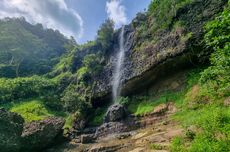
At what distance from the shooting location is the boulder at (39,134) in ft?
63.6

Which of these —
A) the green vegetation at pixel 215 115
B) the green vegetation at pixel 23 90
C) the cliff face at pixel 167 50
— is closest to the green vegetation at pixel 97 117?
the cliff face at pixel 167 50

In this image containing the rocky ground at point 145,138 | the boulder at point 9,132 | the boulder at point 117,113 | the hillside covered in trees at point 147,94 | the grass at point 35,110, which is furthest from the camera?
the grass at point 35,110

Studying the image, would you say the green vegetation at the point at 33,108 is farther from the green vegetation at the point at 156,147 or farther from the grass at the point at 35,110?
the green vegetation at the point at 156,147

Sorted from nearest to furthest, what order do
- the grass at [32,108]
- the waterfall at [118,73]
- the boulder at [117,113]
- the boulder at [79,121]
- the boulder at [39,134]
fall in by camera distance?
the boulder at [39,134] → the boulder at [117,113] → the boulder at [79,121] → the waterfall at [118,73] → the grass at [32,108]

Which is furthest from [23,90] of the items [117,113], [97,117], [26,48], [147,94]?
[26,48]

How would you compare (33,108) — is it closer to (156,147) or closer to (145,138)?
(145,138)

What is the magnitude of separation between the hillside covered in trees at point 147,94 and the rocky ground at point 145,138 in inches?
3.5

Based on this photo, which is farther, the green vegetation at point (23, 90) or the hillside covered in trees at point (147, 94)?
the green vegetation at point (23, 90)

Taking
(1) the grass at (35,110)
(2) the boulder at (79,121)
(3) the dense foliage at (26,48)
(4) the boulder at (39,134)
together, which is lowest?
(4) the boulder at (39,134)

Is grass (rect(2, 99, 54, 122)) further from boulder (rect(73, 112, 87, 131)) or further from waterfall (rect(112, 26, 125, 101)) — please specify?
waterfall (rect(112, 26, 125, 101))

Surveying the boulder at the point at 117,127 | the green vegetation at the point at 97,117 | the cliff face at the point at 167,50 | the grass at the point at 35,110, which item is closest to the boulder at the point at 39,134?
the boulder at the point at 117,127

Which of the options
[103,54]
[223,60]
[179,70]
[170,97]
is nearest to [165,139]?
[223,60]

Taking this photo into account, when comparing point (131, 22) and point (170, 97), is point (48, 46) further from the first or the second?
point (170, 97)

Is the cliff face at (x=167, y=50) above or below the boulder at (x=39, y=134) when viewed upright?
above
